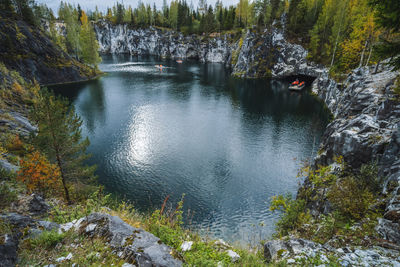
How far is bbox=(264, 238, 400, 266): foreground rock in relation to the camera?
242 inches

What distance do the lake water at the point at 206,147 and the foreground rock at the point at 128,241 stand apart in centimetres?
231

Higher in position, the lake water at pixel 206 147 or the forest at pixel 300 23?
the forest at pixel 300 23

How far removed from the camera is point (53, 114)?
514 inches

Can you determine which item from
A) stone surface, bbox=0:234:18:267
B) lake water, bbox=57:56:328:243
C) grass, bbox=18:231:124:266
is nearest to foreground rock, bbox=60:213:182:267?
grass, bbox=18:231:124:266

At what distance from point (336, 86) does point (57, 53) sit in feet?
288

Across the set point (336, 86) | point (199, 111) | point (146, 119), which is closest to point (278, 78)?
point (336, 86)

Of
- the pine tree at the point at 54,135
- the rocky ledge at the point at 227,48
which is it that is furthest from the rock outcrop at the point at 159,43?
the pine tree at the point at 54,135

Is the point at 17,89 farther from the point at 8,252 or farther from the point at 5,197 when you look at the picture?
the point at 8,252

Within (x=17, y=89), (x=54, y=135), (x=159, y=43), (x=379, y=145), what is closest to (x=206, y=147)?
(x=54, y=135)

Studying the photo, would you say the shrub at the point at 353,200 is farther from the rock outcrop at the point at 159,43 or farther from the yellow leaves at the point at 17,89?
the rock outcrop at the point at 159,43

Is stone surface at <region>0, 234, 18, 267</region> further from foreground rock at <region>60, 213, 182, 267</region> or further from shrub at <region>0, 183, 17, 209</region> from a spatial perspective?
shrub at <region>0, 183, 17, 209</region>

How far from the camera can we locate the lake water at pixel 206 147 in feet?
71.7

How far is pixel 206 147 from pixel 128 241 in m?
27.7

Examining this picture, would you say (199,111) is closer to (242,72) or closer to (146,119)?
(146,119)
